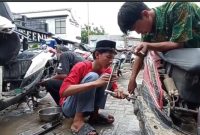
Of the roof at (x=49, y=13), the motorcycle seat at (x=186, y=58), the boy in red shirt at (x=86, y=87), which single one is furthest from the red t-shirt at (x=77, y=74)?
the roof at (x=49, y=13)

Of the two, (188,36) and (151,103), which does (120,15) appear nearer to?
(188,36)

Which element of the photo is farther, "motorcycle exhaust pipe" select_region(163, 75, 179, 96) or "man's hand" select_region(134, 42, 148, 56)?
"man's hand" select_region(134, 42, 148, 56)

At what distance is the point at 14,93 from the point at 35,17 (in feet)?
91.6

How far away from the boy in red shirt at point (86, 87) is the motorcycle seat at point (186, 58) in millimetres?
1098

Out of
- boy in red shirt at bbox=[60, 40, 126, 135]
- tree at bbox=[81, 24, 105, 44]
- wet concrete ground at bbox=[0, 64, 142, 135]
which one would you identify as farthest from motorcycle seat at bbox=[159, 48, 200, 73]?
tree at bbox=[81, 24, 105, 44]

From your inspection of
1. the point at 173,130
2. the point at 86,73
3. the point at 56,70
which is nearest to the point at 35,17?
the point at 56,70

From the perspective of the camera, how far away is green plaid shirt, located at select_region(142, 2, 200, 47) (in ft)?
7.26

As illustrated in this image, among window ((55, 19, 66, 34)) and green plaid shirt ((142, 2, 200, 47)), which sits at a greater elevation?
window ((55, 19, 66, 34))

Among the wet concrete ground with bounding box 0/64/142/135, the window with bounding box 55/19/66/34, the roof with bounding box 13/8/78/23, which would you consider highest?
the roof with bounding box 13/8/78/23

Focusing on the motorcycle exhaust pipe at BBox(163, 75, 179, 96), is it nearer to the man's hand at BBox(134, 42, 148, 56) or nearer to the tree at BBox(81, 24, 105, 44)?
the man's hand at BBox(134, 42, 148, 56)

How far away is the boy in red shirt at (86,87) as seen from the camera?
3.22 meters

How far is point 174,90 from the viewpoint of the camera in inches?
80.6

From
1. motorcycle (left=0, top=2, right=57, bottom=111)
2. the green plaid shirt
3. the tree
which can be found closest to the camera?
the green plaid shirt

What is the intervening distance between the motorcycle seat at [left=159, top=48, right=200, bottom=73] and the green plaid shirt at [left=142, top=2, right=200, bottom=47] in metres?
0.15
